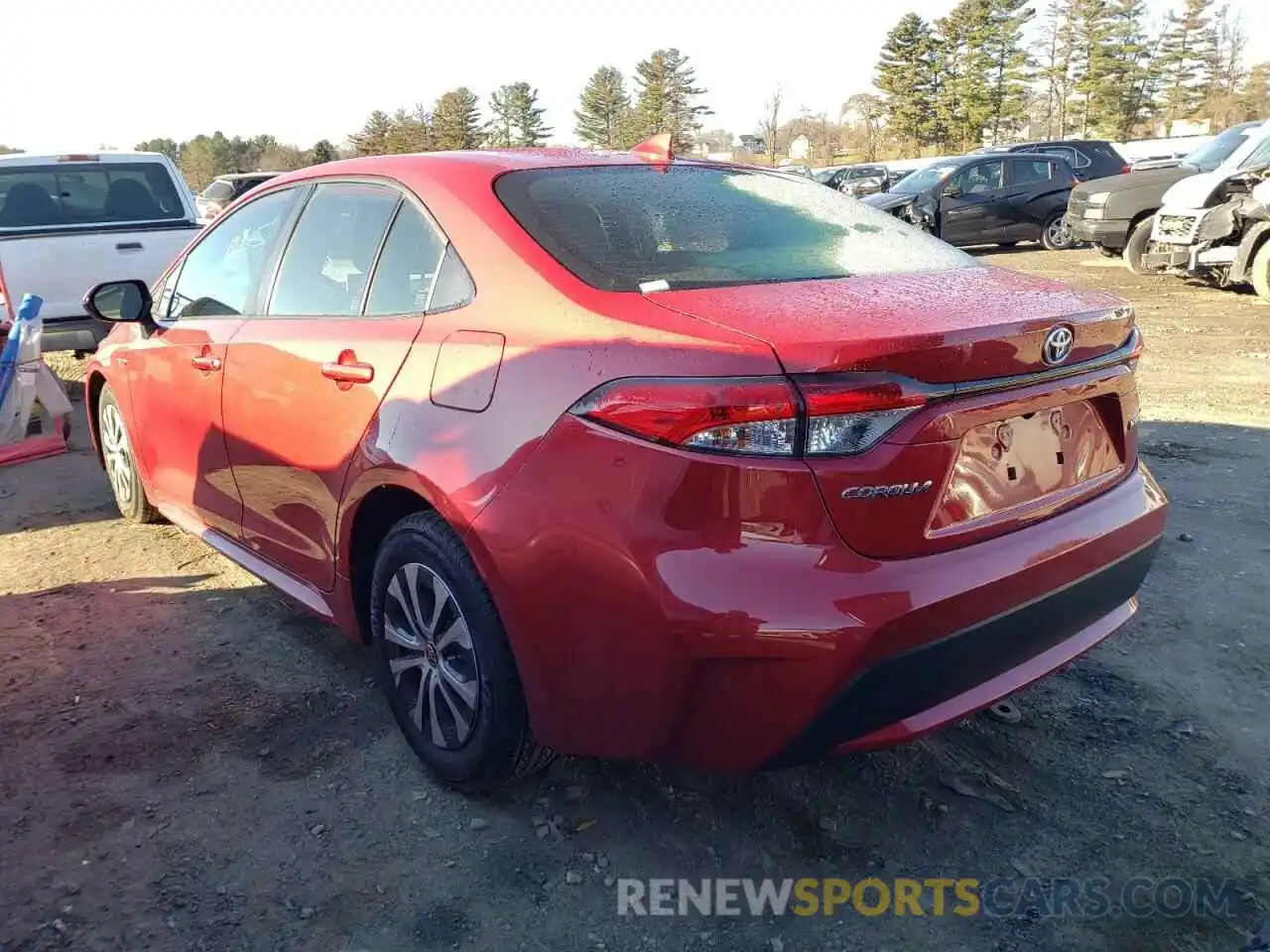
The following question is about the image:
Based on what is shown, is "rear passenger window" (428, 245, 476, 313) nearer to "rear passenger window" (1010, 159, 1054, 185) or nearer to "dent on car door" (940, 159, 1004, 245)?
"dent on car door" (940, 159, 1004, 245)

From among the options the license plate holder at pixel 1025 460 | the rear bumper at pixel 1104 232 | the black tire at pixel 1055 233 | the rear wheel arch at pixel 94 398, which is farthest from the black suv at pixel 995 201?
the license plate holder at pixel 1025 460

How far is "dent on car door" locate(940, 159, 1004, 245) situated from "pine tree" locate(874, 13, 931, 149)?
45.6 m

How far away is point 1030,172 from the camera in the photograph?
57.2 ft

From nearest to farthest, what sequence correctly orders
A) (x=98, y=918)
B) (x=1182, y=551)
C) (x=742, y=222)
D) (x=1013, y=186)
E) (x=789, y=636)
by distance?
(x=789, y=636) < (x=98, y=918) < (x=742, y=222) < (x=1182, y=551) < (x=1013, y=186)

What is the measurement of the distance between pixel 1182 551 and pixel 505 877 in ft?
10.3

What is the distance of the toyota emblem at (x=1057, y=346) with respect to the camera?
2.19m

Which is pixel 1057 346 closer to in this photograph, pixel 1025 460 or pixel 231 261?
pixel 1025 460

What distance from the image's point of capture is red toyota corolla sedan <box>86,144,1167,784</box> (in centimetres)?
196

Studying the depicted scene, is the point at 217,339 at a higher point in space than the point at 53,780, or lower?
higher

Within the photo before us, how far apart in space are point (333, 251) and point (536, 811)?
1.77 meters

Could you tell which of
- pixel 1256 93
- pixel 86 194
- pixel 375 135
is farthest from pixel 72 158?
pixel 1256 93

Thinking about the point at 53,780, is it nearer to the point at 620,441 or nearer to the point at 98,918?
the point at 98,918

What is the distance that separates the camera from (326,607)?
3094 mm

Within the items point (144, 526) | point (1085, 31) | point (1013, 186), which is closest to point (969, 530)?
point (144, 526)
